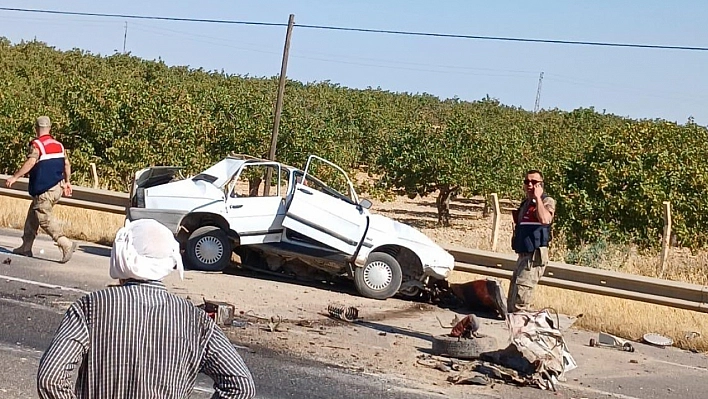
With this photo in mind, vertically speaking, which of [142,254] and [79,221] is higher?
[142,254]

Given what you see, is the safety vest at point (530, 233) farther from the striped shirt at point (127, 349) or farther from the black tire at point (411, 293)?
the striped shirt at point (127, 349)

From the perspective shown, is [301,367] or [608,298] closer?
[301,367]

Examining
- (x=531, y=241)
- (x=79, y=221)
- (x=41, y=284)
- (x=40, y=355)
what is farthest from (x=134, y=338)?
(x=79, y=221)

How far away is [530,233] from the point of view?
33.2 ft

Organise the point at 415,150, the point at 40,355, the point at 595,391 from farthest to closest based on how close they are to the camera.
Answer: the point at 415,150 → the point at 595,391 → the point at 40,355

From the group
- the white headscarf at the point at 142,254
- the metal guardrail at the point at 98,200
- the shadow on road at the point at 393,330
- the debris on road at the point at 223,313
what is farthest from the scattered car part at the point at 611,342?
the white headscarf at the point at 142,254

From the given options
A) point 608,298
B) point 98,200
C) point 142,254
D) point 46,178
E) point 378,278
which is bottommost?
point 378,278

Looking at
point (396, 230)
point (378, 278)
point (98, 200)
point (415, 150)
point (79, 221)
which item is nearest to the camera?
point (378, 278)

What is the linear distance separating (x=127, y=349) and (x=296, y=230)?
9168mm

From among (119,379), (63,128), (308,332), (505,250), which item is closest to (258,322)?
(308,332)

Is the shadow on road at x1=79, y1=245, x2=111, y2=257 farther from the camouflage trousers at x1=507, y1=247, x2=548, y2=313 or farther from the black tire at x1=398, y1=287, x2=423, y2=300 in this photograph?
the camouflage trousers at x1=507, y1=247, x2=548, y2=313

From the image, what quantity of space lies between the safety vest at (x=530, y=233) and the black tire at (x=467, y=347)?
1.25m

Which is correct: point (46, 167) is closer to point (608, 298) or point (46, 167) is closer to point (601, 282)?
point (601, 282)

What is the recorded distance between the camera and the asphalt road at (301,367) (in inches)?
298
